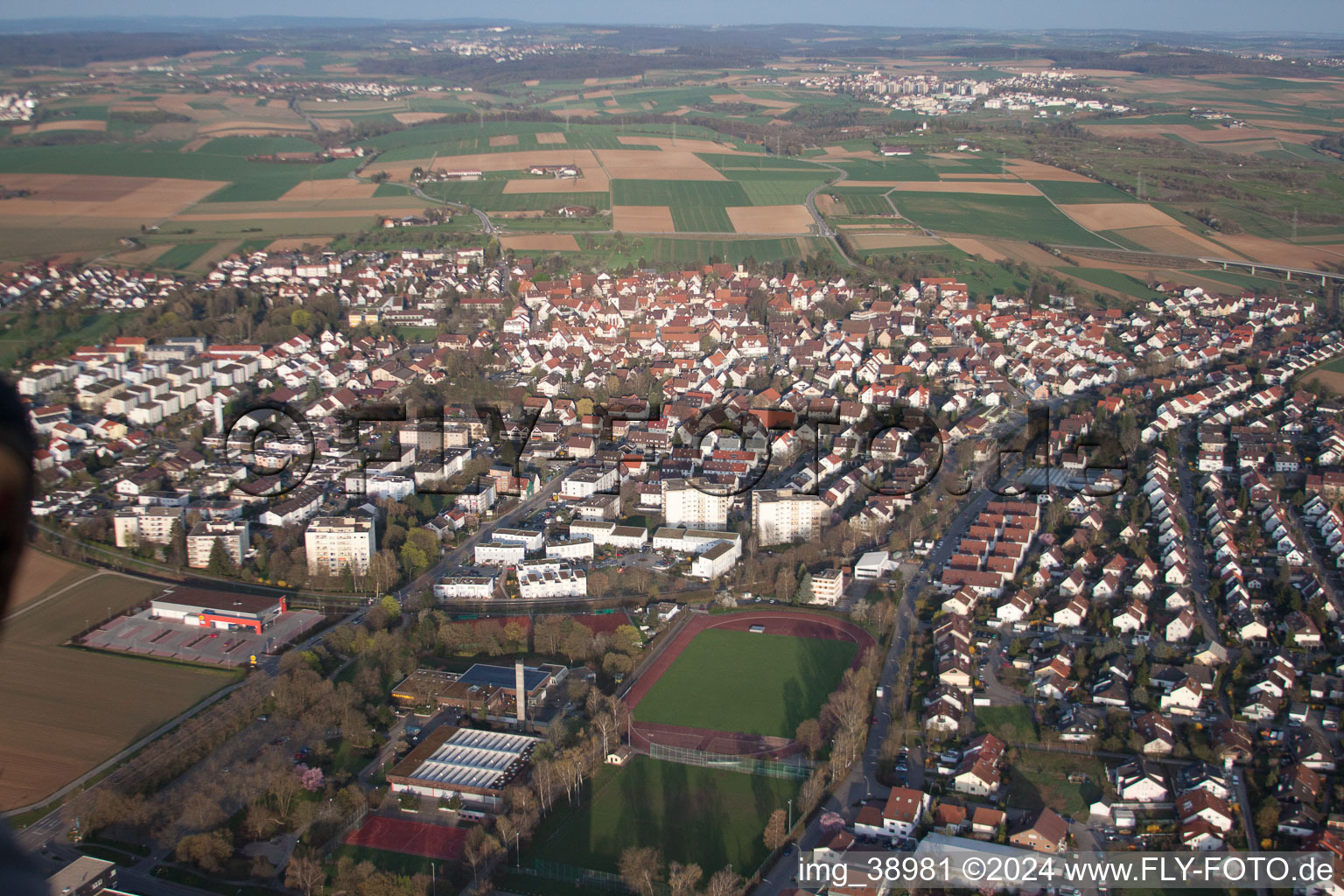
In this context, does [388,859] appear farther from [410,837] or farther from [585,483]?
[585,483]

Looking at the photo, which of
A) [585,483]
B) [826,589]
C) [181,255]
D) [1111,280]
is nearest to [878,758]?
[826,589]

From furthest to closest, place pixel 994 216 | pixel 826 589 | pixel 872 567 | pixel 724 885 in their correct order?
pixel 994 216
pixel 872 567
pixel 826 589
pixel 724 885

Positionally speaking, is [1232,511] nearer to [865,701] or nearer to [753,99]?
[865,701]

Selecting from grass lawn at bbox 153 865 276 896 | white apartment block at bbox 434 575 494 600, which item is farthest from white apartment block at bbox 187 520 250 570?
grass lawn at bbox 153 865 276 896

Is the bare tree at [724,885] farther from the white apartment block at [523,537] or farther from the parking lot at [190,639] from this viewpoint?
the white apartment block at [523,537]

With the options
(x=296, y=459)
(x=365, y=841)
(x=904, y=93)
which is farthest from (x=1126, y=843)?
(x=904, y=93)

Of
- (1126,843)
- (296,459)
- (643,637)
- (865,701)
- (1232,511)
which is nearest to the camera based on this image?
(1126,843)

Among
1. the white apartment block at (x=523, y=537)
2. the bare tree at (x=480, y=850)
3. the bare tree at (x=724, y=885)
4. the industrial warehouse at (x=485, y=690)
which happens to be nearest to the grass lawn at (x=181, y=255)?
the white apartment block at (x=523, y=537)
